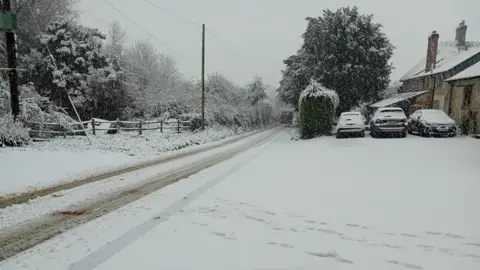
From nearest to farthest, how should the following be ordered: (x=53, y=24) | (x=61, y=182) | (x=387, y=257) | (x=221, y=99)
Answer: (x=387, y=257), (x=61, y=182), (x=53, y=24), (x=221, y=99)

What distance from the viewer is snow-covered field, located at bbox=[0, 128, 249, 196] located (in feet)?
25.9

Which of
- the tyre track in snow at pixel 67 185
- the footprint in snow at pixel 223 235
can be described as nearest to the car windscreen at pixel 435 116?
the tyre track in snow at pixel 67 185

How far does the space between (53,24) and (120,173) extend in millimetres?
22078

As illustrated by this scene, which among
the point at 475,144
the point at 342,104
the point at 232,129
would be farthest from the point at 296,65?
the point at 475,144

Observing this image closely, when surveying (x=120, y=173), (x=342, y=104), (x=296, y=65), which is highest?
(x=296, y=65)

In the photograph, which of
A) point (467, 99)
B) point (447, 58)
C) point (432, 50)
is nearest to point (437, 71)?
point (432, 50)

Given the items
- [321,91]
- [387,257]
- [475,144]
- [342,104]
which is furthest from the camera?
[342,104]

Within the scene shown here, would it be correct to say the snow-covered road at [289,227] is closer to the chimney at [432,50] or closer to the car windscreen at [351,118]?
the car windscreen at [351,118]

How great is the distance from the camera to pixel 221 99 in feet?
107

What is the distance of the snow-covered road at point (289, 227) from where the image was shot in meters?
3.53

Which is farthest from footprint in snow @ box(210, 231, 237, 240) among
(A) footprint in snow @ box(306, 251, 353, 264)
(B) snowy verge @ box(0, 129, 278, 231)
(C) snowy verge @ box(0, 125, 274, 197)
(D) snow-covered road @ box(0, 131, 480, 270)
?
(C) snowy verge @ box(0, 125, 274, 197)

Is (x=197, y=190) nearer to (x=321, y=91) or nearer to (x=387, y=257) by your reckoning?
(x=387, y=257)

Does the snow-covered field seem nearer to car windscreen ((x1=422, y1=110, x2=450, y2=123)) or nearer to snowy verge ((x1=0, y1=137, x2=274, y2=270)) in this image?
snowy verge ((x1=0, y1=137, x2=274, y2=270))

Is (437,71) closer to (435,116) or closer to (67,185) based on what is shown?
(435,116)
